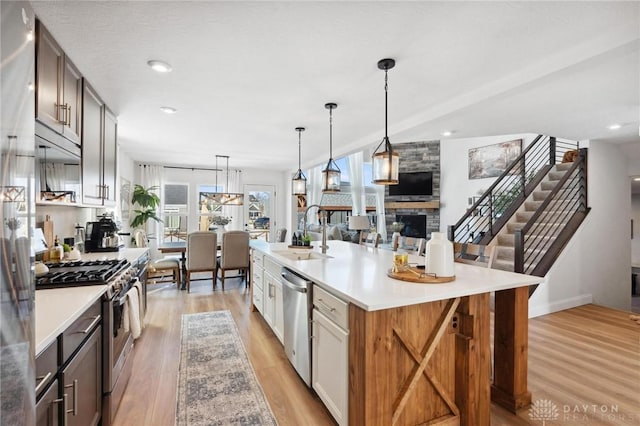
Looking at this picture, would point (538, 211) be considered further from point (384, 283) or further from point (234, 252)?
point (234, 252)

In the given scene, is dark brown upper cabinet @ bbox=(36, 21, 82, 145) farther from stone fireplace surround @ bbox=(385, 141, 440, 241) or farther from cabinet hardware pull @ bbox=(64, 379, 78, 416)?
stone fireplace surround @ bbox=(385, 141, 440, 241)

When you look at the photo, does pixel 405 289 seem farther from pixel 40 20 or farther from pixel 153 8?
pixel 40 20

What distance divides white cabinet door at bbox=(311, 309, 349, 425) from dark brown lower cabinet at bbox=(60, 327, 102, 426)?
1238 millimetres

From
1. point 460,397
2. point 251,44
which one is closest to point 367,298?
point 460,397

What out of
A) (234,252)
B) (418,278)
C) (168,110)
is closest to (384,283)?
(418,278)

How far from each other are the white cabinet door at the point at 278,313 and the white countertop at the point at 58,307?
4.70ft

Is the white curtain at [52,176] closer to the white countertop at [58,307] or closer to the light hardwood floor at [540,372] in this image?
the white countertop at [58,307]

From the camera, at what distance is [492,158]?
7.33 metres

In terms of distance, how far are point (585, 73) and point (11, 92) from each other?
10.2 feet

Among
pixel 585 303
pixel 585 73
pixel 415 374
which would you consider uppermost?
pixel 585 73

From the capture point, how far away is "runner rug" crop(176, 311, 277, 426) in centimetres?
194

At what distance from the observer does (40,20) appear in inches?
65.7

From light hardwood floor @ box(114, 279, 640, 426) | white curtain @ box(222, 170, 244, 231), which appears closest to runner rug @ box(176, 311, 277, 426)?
light hardwood floor @ box(114, 279, 640, 426)

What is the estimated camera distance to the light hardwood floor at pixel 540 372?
1.95 meters
